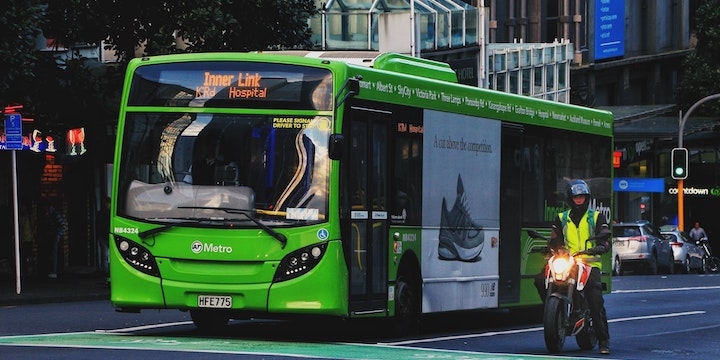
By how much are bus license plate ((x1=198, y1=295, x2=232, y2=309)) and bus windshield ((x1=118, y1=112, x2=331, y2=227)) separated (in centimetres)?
69

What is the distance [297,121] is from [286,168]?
18.5 inches

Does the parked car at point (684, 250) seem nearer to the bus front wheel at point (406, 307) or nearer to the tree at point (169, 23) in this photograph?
the tree at point (169, 23)

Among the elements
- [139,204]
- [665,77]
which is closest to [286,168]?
[139,204]

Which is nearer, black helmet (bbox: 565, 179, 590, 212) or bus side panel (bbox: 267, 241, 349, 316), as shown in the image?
bus side panel (bbox: 267, 241, 349, 316)

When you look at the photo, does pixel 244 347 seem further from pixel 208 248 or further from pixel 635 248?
pixel 635 248

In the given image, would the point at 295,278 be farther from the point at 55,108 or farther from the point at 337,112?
the point at 55,108

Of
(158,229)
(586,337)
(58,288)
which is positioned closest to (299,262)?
(158,229)

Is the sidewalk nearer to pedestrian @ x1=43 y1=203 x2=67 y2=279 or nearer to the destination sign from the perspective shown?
pedestrian @ x1=43 y1=203 x2=67 y2=279

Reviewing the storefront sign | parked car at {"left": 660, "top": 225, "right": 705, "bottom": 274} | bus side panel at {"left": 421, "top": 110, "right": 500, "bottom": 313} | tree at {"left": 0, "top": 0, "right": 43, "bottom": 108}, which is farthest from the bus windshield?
the storefront sign

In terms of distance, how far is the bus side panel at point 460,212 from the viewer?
60.5 ft

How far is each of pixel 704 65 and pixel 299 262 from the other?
51.7 metres

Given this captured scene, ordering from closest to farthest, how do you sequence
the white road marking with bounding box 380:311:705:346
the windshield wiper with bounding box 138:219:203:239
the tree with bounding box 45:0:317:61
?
the windshield wiper with bounding box 138:219:203:239 < the white road marking with bounding box 380:311:705:346 < the tree with bounding box 45:0:317:61

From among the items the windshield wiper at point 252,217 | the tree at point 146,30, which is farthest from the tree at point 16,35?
the windshield wiper at point 252,217

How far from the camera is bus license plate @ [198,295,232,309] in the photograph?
52.4ft
